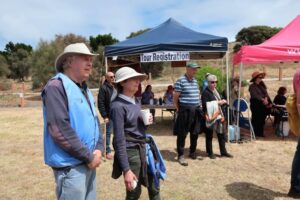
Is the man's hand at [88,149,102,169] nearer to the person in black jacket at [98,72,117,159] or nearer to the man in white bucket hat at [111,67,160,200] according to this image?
the man in white bucket hat at [111,67,160,200]

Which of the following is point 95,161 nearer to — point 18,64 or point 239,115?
point 239,115

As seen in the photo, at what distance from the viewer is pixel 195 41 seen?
8.40 meters

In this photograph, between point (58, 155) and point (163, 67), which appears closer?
point (58, 155)

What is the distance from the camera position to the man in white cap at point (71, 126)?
2.21 metres

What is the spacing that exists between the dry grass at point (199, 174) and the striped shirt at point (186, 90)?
1.10m

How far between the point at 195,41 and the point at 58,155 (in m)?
6.59

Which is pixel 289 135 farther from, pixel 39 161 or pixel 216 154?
pixel 39 161

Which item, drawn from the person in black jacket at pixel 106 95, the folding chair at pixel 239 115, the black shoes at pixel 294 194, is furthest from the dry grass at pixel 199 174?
the person in black jacket at pixel 106 95

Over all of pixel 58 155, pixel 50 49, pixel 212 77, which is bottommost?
pixel 58 155

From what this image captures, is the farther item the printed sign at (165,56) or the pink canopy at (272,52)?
the printed sign at (165,56)

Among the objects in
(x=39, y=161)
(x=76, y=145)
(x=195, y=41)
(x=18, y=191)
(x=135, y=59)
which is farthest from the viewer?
(x=135, y=59)

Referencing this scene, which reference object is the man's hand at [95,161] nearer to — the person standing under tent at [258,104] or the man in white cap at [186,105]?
the man in white cap at [186,105]

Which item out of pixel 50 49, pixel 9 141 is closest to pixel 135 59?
pixel 9 141

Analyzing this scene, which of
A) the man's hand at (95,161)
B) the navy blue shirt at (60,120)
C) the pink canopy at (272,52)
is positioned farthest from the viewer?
the pink canopy at (272,52)
